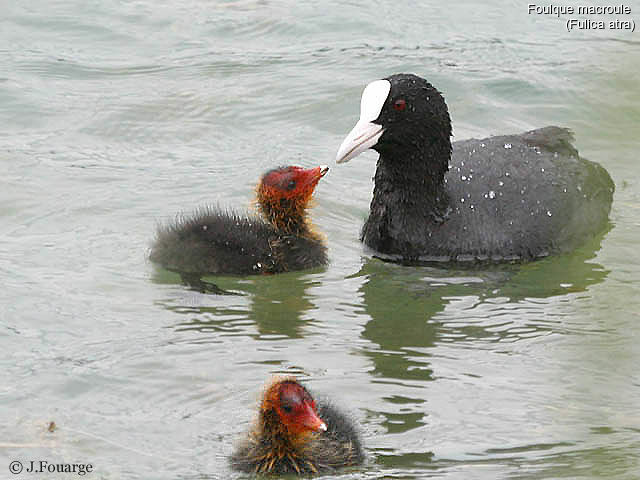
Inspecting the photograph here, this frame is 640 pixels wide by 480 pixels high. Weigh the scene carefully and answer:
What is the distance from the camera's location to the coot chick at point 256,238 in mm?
7160

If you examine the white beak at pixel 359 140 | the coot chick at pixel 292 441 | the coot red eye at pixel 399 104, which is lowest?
the coot chick at pixel 292 441

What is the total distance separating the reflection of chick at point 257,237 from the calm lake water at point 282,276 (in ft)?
0.40

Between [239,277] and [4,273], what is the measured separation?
131 cm

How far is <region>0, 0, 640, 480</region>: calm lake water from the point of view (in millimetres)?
5184

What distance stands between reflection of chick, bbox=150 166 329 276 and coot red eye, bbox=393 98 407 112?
57 centimetres

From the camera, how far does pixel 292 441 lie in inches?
195

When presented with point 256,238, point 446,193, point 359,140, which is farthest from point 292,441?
point 446,193

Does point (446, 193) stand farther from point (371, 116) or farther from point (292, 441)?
point (292, 441)

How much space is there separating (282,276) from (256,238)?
0.29 m

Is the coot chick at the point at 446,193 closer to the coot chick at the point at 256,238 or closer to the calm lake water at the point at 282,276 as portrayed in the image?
the calm lake water at the point at 282,276

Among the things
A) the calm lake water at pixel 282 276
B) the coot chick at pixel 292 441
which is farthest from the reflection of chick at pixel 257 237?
the coot chick at pixel 292 441

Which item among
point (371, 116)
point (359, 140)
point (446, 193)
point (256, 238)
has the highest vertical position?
point (371, 116)

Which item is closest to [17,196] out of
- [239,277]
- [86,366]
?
[239,277]

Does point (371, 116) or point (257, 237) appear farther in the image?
point (371, 116)
